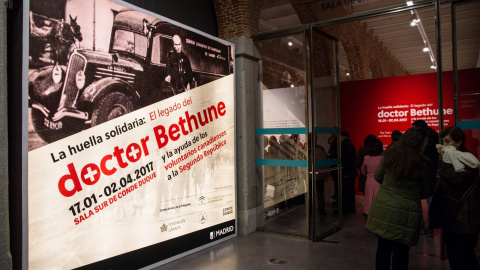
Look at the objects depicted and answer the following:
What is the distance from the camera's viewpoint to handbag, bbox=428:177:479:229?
3377 millimetres

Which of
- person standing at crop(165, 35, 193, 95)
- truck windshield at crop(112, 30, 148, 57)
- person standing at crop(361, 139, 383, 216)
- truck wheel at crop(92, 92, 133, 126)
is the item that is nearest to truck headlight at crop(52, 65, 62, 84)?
truck wheel at crop(92, 92, 133, 126)

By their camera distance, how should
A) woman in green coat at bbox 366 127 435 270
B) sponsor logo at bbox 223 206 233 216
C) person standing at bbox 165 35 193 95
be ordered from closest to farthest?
woman in green coat at bbox 366 127 435 270 → person standing at bbox 165 35 193 95 → sponsor logo at bbox 223 206 233 216

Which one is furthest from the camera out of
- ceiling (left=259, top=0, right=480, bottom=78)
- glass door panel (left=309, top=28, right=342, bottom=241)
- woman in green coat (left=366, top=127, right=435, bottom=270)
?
ceiling (left=259, top=0, right=480, bottom=78)

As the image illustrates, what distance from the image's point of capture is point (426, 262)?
4762mm

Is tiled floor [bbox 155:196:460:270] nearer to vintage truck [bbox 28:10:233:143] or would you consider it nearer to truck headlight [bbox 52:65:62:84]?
vintage truck [bbox 28:10:233:143]

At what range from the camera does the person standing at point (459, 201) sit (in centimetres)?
333

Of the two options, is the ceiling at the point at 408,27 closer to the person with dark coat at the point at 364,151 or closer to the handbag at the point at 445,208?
the person with dark coat at the point at 364,151

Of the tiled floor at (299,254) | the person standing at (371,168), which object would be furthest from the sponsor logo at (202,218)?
the person standing at (371,168)

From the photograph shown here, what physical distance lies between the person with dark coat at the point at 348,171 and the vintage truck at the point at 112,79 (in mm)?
3778

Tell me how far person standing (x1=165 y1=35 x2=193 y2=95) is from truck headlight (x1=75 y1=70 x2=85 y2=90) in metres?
1.18

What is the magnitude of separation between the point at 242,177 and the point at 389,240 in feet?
10.3

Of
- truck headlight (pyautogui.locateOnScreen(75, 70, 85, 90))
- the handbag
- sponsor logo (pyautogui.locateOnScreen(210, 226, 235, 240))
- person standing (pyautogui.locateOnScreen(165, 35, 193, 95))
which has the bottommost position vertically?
sponsor logo (pyautogui.locateOnScreen(210, 226, 235, 240))

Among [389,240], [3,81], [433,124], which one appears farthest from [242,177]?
[433,124]

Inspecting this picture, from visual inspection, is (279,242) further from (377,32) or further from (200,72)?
(377,32)
